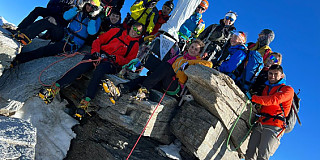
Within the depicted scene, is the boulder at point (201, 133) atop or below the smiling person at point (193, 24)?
below

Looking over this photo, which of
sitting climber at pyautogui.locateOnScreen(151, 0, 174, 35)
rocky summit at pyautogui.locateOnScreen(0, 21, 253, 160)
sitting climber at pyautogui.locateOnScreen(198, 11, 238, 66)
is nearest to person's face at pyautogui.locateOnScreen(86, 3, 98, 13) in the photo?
rocky summit at pyautogui.locateOnScreen(0, 21, 253, 160)

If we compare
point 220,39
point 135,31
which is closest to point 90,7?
point 135,31

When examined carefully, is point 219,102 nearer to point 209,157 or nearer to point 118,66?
point 209,157

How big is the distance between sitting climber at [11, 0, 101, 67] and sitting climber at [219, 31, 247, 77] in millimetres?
5501

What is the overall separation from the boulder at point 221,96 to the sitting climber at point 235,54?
0.87m

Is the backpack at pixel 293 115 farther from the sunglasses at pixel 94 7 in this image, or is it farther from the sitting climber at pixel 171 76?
the sunglasses at pixel 94 7

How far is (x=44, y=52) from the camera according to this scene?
348 inches

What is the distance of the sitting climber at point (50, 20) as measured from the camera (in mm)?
8391

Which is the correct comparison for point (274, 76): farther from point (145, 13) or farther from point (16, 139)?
point (16, 139)

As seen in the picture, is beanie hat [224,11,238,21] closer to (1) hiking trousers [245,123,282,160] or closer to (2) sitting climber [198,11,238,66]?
(2) sitting climber [198,11,238,66]

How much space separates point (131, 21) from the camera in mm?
11305

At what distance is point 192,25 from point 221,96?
518 centimetres

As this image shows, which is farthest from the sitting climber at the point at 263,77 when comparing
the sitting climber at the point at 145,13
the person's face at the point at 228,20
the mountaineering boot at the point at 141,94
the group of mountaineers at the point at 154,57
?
the sitting climber at the point at 145,13

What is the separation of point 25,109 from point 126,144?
11.3 feet
